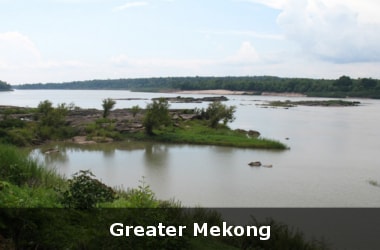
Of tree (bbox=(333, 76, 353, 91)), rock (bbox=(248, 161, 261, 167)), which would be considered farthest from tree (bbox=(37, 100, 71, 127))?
tree (bbox=(333, 76, 353, 91))

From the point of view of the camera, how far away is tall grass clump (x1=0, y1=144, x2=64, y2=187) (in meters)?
6.91

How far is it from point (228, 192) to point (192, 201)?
172cm

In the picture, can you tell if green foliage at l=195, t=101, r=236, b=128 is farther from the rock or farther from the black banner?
the black banner

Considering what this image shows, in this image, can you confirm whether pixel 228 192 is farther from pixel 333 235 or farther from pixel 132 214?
pixel 132 214

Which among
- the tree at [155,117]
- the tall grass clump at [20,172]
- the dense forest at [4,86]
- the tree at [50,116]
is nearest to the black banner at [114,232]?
the tall grass clump at [20,172]

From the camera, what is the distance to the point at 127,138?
2642 centimetres

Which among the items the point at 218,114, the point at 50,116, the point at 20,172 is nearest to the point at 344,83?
the point at 218,114

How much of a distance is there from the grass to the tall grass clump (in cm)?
1661

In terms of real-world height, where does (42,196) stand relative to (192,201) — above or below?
above

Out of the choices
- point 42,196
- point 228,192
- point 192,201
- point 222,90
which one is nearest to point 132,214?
point 42,196

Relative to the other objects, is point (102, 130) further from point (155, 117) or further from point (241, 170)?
point (241, 170)

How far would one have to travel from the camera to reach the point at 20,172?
7301 mm

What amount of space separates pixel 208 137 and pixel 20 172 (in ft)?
62.9

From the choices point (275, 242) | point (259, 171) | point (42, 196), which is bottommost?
point (259, 171)
